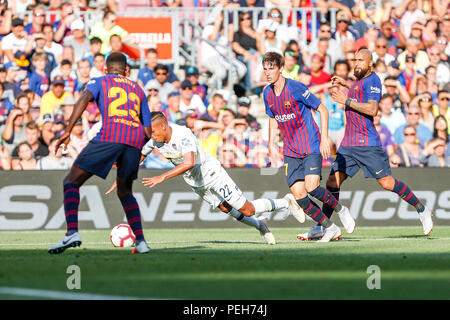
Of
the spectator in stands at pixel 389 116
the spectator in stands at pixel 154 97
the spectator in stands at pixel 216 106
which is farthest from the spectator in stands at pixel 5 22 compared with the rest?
the spectator in stands at pixel 389 116

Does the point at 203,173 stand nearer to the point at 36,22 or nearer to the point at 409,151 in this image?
the point at 409,151

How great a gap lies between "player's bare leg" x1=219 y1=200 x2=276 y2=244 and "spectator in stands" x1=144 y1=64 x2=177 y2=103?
25.1 feet

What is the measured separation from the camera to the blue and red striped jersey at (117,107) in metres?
9.96

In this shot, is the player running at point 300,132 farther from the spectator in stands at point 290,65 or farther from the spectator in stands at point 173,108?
the spectator in stands at point 290,65

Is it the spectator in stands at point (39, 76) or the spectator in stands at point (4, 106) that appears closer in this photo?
the spectator in stands at point (4, 106)

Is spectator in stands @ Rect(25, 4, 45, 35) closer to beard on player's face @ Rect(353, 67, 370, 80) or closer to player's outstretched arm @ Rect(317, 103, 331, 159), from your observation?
beard on player's face @ Rect(353, 67, 370, 80)

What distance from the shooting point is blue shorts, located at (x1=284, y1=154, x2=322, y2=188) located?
38.8 ft

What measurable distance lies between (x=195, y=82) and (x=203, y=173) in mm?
8399

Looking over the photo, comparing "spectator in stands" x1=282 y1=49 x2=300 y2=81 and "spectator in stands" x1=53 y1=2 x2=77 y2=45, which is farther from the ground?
"spectator in stands" x1=53 y1=2 x2=77 y2=45

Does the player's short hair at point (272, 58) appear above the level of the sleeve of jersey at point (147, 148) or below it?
above

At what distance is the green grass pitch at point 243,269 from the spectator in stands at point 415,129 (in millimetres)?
6659

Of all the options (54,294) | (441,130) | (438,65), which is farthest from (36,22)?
(54,294)

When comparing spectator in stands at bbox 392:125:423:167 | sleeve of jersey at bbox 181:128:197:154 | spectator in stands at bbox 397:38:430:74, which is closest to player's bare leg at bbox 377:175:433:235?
sleeve of jersey at bbox 181:128:197:154
